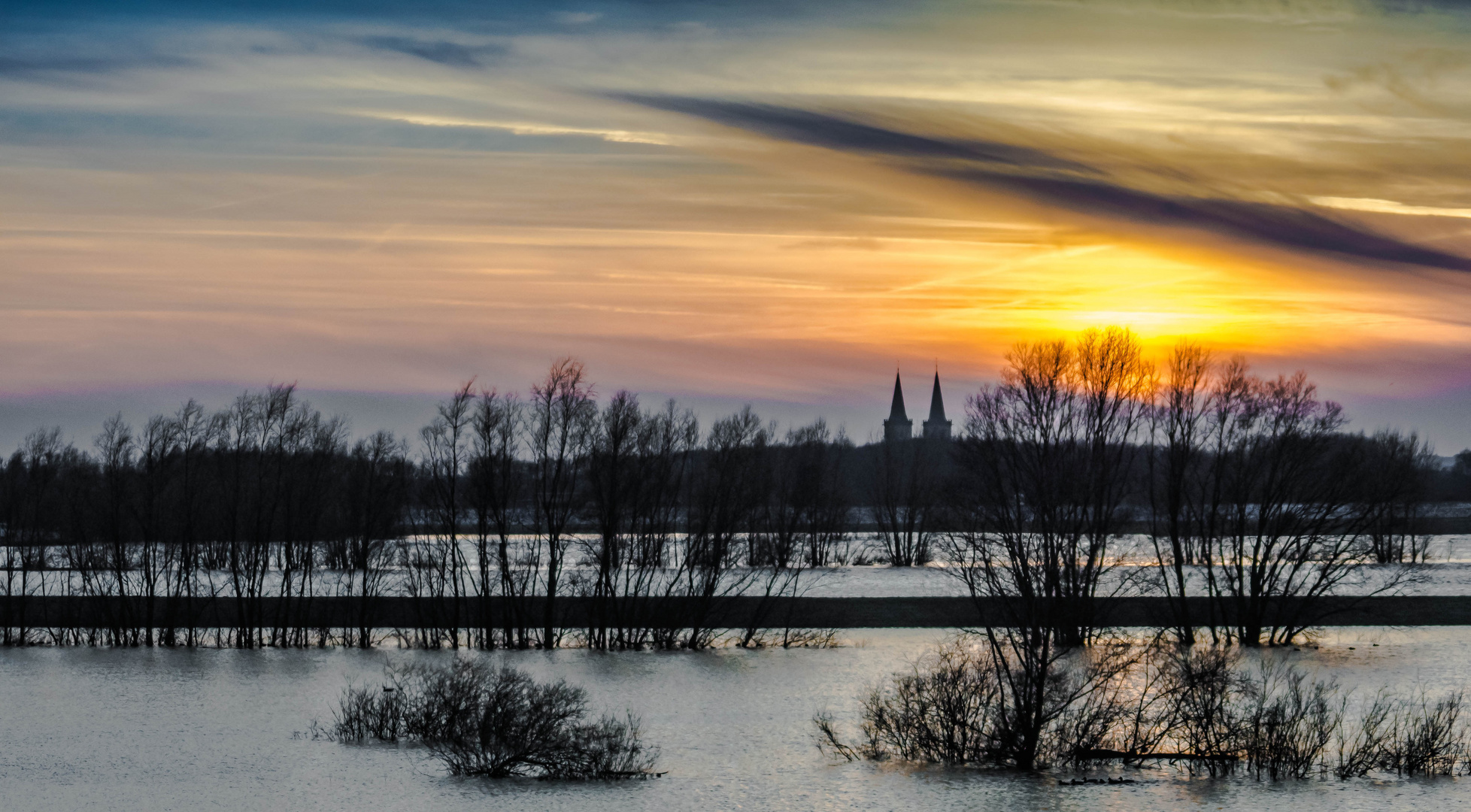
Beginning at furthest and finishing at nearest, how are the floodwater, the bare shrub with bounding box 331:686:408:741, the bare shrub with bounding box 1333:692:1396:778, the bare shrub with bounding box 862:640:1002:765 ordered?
1. the bare shrub with bounding box 331:686:408:741
2. the bare shrub with bounding box 862:640:1002:765
3. the bare shrub with bounding box 1333:692:1396:778
4. the floodwater

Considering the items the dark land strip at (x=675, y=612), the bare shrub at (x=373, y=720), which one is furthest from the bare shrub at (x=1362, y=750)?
the dark land strip at (x=675, y=612)

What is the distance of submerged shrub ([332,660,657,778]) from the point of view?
2284 centimetres

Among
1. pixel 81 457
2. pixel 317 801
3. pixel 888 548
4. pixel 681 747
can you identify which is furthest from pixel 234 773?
pixel 888 548

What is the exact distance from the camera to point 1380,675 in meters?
34.3

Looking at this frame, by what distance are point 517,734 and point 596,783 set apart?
1894 mm

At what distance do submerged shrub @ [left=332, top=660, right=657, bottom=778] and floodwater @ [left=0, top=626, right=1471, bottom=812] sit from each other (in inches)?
20.5

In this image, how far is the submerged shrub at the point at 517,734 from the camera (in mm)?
22844

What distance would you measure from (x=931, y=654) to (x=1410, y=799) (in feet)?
60.2

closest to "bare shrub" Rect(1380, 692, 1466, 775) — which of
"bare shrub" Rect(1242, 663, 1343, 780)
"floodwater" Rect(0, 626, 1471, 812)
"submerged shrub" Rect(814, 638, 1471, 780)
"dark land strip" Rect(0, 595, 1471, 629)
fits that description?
"submerged shrub" Rect(814, 638, 1471, 780)

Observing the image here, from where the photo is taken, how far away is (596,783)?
73.4 feet

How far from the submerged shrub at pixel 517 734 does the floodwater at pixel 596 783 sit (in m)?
0.52

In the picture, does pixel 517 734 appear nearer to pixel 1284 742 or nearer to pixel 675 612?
pixel 1284 742

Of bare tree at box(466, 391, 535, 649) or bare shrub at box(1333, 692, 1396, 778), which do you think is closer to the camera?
bare shrub at box(1333, 692, 1396, 778)

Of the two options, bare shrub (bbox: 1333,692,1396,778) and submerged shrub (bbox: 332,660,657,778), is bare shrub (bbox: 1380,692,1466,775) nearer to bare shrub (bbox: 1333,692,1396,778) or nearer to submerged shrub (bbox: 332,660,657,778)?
bare shrub (bbox: 1333,692,1396,778)
